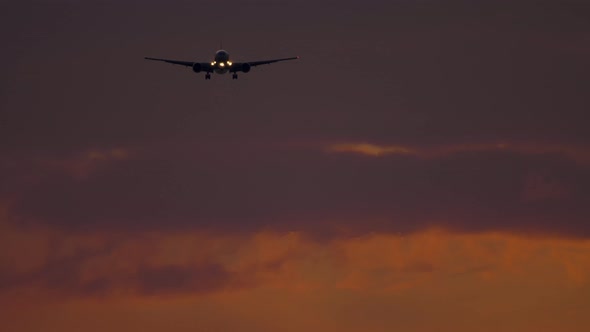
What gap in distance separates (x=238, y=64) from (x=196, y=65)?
8015 millimetres

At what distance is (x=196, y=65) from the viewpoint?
19938 cm

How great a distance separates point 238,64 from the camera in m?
200
